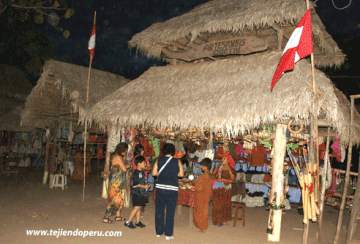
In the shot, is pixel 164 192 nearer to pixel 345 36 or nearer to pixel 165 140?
pixel 165 140

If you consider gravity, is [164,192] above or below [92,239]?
above

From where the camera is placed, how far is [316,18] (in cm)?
762

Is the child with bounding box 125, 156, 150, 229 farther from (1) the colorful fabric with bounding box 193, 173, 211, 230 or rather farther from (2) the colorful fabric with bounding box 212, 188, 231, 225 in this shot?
(2) the colorful fabric with bounding box 212, 188, 231, 225

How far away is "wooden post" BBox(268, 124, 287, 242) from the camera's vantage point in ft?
19.7

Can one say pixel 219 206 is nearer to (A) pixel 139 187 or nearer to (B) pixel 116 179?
(A) pixel 139 187

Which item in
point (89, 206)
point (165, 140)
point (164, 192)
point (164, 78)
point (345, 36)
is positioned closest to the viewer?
point (164, 192)

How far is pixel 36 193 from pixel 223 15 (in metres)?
8.63

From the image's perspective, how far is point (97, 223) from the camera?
6.71 m

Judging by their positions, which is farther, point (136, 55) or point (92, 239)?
point (136, 55)

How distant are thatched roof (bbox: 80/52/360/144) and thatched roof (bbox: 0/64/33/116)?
14.8 metres

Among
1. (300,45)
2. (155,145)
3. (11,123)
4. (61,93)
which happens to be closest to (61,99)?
(61,93)

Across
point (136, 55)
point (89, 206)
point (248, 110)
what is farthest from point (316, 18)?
point (89, 206)

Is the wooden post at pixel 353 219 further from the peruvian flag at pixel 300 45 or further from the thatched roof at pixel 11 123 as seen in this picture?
the thatched roof at pixel 11 123

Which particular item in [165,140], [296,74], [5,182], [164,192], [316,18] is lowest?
[5,182]
